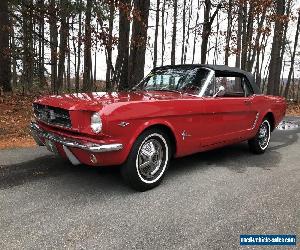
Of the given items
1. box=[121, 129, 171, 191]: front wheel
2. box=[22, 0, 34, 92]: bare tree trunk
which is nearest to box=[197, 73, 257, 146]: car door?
box=[121, 129, 171, 191]: front wheel

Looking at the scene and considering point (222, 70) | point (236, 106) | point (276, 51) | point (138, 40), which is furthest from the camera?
point (276, 51)

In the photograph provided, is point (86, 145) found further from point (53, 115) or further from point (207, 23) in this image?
point (207, 23)

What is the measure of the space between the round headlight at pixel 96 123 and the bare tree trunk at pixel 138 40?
7.06 metres

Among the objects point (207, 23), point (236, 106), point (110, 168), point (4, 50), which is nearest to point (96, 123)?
point (110, 168)

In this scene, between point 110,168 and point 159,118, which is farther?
point 110,168

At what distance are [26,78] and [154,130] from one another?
1451 centimetres

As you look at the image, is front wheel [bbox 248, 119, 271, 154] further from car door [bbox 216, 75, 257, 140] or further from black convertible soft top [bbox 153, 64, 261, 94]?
black convertible soft top [bbox 153, 64, 261, 94]

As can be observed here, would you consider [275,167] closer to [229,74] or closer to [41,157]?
[229,74]

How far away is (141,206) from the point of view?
396 centimetres

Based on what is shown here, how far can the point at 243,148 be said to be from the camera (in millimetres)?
7316

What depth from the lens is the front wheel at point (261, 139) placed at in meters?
6.75

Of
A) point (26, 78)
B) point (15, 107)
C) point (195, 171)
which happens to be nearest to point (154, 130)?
point (195, 171)

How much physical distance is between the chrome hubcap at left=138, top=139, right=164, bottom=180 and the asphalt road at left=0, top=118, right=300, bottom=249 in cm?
25

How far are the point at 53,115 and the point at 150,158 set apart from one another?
1350 millimetres
